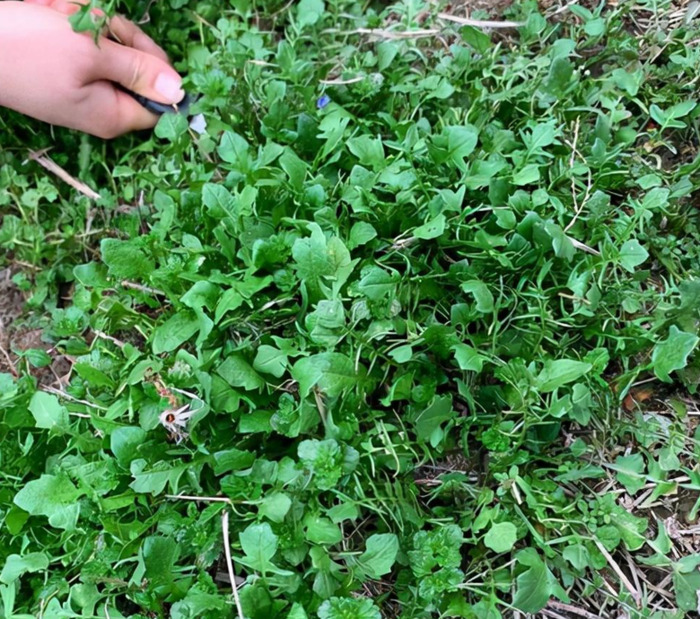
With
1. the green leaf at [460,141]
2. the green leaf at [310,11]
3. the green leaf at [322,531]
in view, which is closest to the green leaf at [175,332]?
the green leaf at [322,531]

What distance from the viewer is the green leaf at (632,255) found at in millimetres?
1408

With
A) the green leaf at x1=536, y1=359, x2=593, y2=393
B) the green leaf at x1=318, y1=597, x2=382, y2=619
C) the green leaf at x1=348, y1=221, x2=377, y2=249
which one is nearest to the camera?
the green leaf at x1=318, y1=597, x2=382, y2=619

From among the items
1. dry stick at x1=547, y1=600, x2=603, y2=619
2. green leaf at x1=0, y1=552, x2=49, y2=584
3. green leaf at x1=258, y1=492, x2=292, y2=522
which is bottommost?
dry stick at x1=547, y1=600, x2=603, y2=619

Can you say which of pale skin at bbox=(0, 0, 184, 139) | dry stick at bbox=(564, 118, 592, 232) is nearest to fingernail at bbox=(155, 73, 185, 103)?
pale skin at bbox=(0, 0, 184, 139)

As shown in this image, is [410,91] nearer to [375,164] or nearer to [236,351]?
[375,164]

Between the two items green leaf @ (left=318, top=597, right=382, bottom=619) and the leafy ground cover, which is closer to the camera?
green leaf @ (left=318, top=597, right=382, bottom=619)

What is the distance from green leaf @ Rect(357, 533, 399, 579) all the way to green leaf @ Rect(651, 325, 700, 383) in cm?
68

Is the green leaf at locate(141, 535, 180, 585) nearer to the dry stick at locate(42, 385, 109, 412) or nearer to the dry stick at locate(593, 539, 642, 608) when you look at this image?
the dry stick at locate(42, 385, 109, 412)

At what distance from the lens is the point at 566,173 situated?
1.53m

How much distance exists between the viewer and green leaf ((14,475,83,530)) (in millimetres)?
1371

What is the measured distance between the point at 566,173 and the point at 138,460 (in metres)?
1.18

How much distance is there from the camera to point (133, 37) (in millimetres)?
1970

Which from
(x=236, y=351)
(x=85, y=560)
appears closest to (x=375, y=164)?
(x=236, y=351)

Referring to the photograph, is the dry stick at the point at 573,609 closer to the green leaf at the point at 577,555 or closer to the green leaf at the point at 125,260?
the green leaf at the point at 577,555
